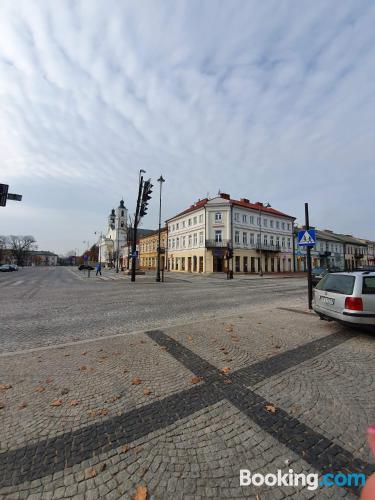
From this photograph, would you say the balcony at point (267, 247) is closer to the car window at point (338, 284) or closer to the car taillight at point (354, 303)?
the car window at point (338, 284)

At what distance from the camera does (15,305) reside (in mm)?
Answer: 9312

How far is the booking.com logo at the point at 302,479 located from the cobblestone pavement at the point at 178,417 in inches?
1.8

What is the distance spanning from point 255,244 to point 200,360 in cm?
3632

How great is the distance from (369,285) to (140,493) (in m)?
5.79

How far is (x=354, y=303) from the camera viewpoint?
5.12 metres

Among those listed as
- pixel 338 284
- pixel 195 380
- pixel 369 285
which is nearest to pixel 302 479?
pixel 195 380

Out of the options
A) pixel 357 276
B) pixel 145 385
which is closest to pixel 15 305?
pixel 145 385

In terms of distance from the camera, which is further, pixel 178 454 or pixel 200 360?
pixel 200 360

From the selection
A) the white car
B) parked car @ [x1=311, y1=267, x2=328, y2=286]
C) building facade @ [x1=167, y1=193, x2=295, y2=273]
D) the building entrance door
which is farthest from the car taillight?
the building entrance door

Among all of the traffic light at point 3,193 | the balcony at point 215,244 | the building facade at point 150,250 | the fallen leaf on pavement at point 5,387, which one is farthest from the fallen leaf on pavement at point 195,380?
the building facade at point 150,250

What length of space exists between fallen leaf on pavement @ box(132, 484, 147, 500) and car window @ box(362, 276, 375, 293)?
5.53 metres

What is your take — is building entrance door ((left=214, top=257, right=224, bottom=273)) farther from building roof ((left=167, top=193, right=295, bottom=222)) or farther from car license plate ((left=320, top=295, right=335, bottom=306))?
car license plate ((left=320, top=295, right=335, bottom=306))

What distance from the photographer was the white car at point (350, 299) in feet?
16.5

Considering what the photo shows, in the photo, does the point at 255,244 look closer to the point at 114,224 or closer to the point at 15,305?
the point at 15,305
